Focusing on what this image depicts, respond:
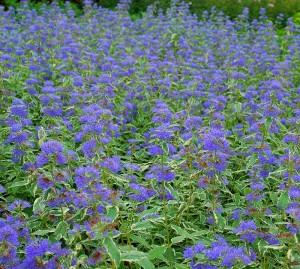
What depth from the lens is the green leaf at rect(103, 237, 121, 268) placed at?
8.63ft

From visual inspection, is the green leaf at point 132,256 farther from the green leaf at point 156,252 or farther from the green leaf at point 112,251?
the green leaf at point 156,252

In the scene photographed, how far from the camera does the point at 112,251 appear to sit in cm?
265

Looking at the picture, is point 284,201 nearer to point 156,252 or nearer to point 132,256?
point 156,252

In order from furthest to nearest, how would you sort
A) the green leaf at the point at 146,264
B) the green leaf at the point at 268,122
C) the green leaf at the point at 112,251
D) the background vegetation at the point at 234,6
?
the background vegetation at the point at 234,6 < the green leaf at the point at 268,122 < the green leaf at the point at 146,264 < the green leaf at the point at 112,251

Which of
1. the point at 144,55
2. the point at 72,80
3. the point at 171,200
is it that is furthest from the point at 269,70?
the point at 171,200

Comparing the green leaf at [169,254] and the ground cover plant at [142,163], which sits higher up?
the ground cover plant at [142,163]

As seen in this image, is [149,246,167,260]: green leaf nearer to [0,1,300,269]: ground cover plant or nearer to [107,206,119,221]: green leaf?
[0,1,300,269]: ground cover plant

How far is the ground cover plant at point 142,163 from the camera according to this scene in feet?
9.53

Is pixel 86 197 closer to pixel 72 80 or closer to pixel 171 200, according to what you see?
pixel 171 200

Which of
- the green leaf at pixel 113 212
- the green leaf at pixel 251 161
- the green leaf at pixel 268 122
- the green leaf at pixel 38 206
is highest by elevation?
the green leaf at pixel 268 122

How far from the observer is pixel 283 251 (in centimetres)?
332

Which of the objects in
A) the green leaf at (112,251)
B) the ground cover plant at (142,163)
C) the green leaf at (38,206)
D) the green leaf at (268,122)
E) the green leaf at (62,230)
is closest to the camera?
the green leaf at (112,251)

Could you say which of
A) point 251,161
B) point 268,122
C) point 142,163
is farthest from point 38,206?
point 268,122

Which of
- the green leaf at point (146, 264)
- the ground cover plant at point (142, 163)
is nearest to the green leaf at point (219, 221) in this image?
the ground cover plant at point (142, 163)
